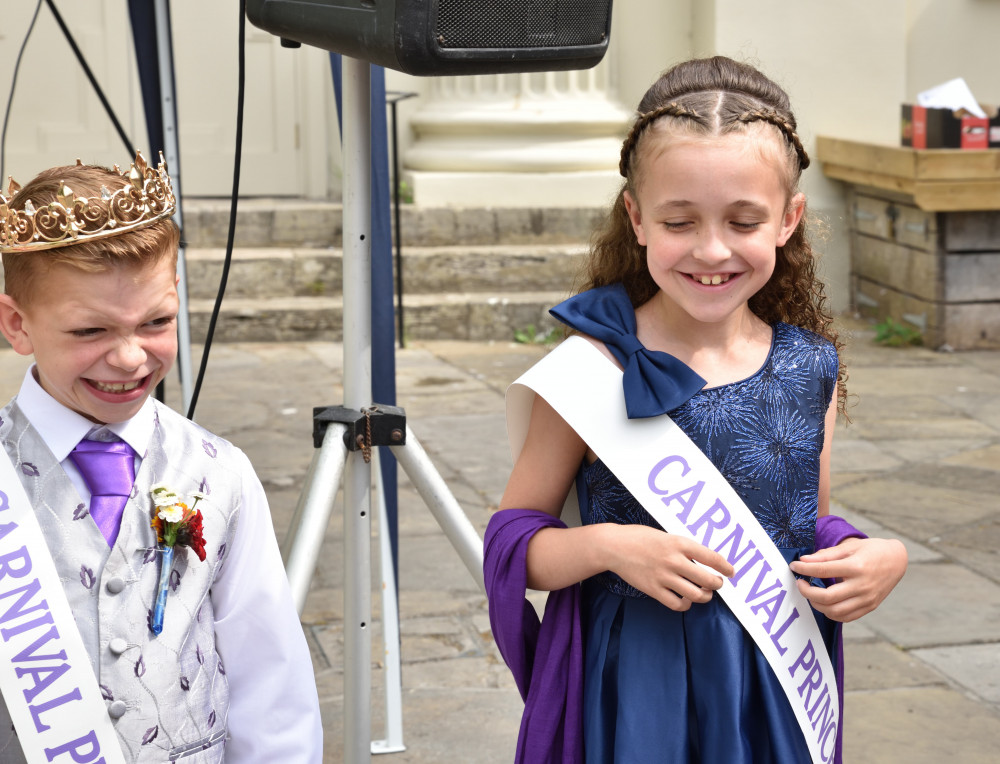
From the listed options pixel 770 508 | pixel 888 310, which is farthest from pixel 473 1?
pixel 888 310

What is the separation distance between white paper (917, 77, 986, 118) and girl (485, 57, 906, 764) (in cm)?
495

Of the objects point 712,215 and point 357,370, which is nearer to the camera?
point 712,215

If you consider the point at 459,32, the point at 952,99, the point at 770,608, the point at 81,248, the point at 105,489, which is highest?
the point at 952,99

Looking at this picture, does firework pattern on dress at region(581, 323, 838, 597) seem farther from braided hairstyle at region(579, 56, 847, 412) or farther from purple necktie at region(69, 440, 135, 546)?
purple necktie at region(69, 440, 135, 546)

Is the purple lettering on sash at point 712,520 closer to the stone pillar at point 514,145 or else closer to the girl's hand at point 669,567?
the girl's hand at point 669,567

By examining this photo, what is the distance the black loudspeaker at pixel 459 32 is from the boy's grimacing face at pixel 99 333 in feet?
→ 1.34

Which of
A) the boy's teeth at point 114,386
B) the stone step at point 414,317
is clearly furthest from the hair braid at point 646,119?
the stone step at point 414,317

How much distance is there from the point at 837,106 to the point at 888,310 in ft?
4.17

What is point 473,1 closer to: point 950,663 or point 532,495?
point 532,495

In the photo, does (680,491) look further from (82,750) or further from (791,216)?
(82,750)

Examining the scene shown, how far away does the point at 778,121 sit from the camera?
1517 millimetres

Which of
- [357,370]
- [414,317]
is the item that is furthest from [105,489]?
[414,317]

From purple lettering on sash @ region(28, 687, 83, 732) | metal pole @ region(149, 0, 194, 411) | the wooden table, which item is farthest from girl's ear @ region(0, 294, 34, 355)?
the wooden table

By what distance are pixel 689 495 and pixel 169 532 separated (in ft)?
2.03
